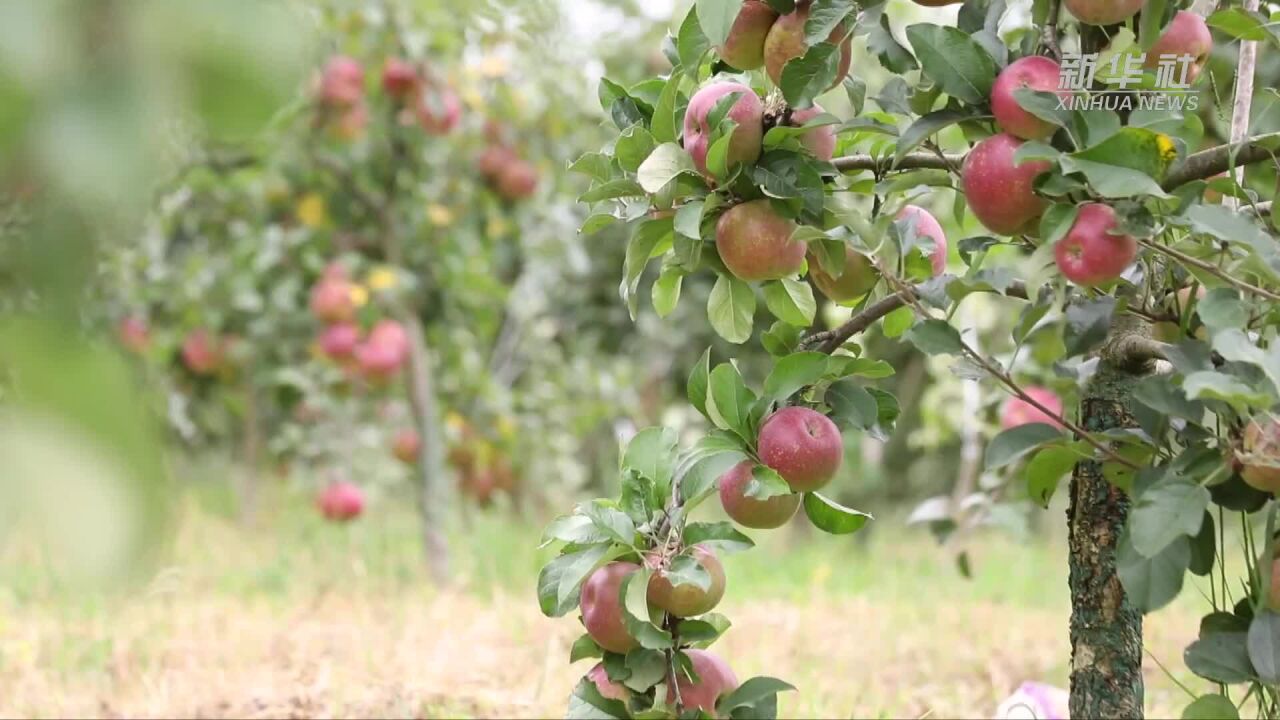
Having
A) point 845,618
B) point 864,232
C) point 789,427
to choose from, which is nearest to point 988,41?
point 864,232

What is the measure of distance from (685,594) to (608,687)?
0.30 feet

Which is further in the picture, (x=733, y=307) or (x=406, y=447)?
(x=406, y=447)

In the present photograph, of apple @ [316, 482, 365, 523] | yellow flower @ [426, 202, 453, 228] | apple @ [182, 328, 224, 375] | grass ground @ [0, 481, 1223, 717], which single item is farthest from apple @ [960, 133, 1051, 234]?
apple @ [182, 328, 224, 375]

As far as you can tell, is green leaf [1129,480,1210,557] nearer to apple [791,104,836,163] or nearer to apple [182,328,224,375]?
apple [791,104,836,163]

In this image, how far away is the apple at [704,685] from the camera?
0.74 meters

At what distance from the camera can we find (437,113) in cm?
267

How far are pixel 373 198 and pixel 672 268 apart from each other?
2.16m

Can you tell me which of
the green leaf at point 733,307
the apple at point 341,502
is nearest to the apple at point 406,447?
the apple at point 341,502

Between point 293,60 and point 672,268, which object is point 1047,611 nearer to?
point 672,268

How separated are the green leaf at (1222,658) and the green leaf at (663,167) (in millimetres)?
443

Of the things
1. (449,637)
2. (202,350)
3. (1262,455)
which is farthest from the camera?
(202,350)

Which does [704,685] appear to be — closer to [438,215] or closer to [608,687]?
[608,687]

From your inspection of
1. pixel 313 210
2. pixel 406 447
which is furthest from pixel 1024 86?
pixel 406 447

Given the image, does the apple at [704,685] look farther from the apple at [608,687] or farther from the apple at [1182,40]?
the apple at [1182,40]
